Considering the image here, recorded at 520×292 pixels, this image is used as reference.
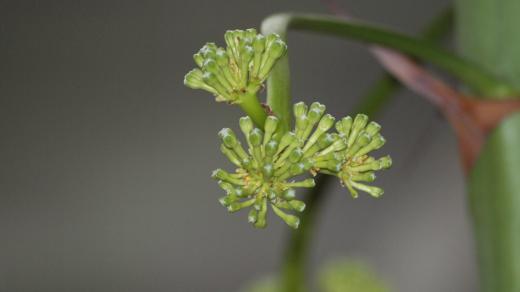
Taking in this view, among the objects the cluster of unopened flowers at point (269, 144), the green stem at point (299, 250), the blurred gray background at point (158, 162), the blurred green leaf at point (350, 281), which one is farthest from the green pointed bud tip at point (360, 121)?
the blurred gray background at point (158, 162)

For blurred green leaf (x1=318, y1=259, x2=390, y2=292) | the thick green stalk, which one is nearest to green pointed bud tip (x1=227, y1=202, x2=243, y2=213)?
the thick green stalk

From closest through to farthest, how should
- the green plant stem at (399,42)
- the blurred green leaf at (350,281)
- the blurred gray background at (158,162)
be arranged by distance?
the green plant stem at (399,42)
the blurred green leaf at (350,281)
the blurred gray background at (158,162)

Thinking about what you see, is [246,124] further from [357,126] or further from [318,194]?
[318,194]

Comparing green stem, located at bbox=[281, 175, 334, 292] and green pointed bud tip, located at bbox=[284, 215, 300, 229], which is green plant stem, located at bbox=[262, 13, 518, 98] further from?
green stem, located at bbox=[281, 175, 334, 292]

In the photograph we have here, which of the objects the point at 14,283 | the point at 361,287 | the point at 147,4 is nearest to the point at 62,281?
the point at 14,283

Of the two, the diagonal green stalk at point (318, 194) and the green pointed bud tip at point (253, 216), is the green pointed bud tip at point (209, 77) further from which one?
the diagonal green stalk at point (318, 194)

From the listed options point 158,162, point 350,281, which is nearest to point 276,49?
point 350,281
